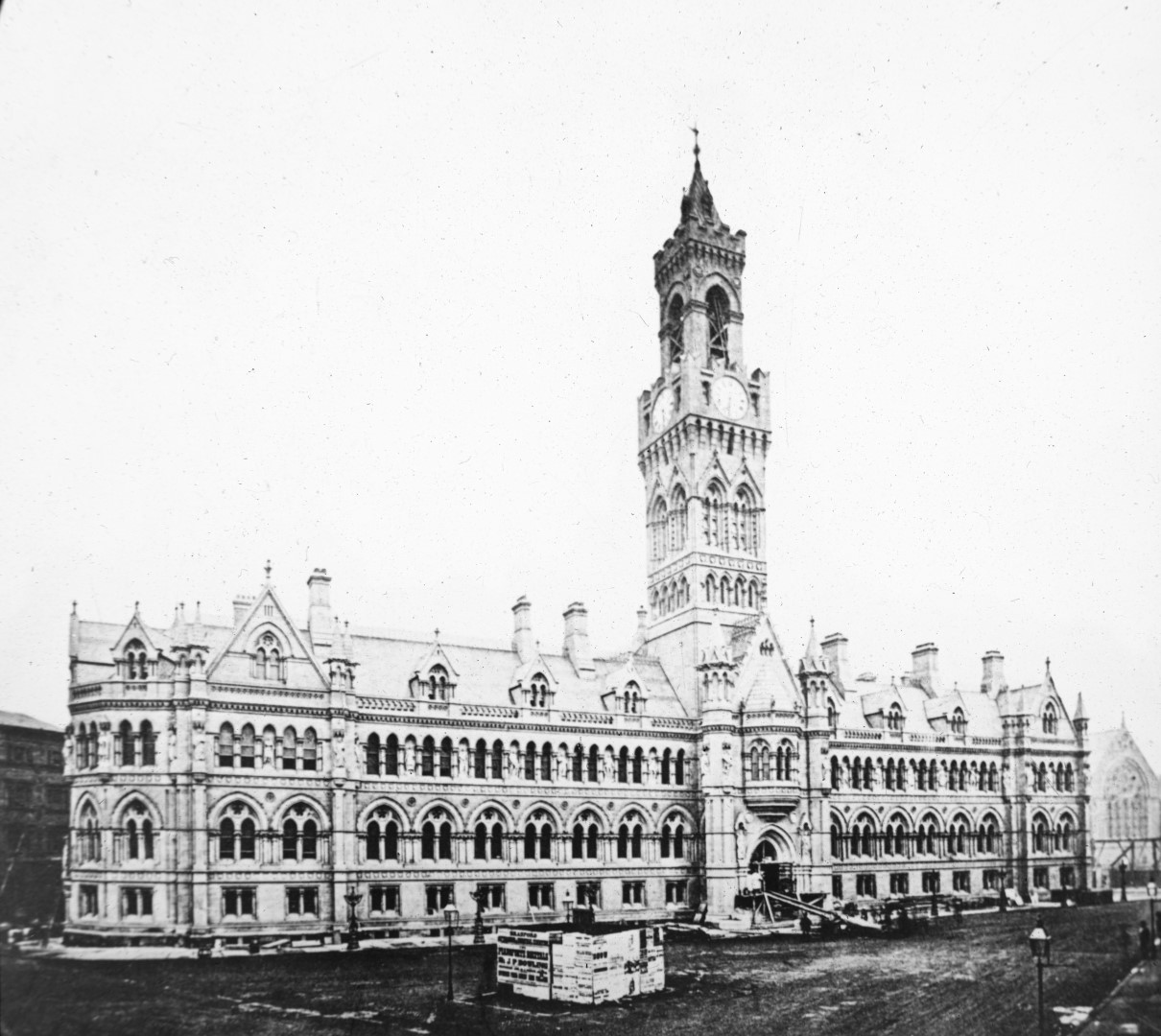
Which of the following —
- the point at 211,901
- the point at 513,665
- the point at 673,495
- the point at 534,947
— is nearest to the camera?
the point at 534,947

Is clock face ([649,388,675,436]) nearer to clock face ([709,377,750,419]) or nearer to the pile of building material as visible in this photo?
clock face ([709,377,750,419])

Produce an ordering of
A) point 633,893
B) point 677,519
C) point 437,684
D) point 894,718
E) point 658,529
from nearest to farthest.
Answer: point 437,684
point 633,893
point 677,519
point 894,718
point 658,529

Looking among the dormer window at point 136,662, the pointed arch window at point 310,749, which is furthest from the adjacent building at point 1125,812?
the dormer window at point 136,662

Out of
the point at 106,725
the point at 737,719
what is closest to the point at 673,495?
the point at 737,719

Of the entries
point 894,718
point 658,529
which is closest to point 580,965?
point 658,529

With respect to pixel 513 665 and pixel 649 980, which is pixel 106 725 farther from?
pixel 649 980

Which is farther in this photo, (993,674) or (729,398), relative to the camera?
(993,674)

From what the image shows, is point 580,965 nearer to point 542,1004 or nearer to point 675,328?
point 542,1004

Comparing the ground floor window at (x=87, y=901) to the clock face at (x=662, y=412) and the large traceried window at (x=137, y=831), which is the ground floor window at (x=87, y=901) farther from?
the clock face at (x=662, y=412)
